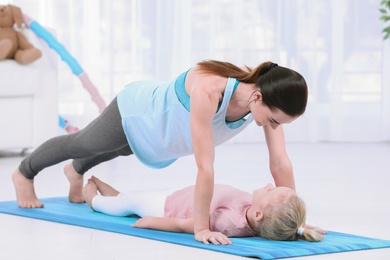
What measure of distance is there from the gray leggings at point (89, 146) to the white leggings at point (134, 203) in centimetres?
13

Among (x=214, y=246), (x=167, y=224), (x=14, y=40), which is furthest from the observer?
(x=14, y=40)

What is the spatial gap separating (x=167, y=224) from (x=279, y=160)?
33 cm

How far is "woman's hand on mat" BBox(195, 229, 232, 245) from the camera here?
1.82 meters

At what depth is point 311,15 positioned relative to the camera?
4785mm

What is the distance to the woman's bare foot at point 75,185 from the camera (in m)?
2.48

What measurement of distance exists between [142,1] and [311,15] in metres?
0.99

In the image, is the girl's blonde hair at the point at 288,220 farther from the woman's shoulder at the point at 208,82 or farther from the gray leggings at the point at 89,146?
the gray leggings at the point at 89,146

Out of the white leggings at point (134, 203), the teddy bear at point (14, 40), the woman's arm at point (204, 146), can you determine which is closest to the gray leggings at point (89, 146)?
the white leggings at point (134, 203)

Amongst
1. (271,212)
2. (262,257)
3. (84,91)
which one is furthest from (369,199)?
(84,91)

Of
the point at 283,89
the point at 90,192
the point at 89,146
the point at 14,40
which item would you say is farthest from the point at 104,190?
the point at 14,40

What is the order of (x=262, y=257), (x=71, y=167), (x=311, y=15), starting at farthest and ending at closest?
(x=311, y=15), (x=71, y=167), (x=262, y=257)

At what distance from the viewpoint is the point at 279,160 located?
2084 mm

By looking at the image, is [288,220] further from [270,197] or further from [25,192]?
[25,192]

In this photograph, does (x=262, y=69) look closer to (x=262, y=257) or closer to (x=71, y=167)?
(x=262, y=257)
